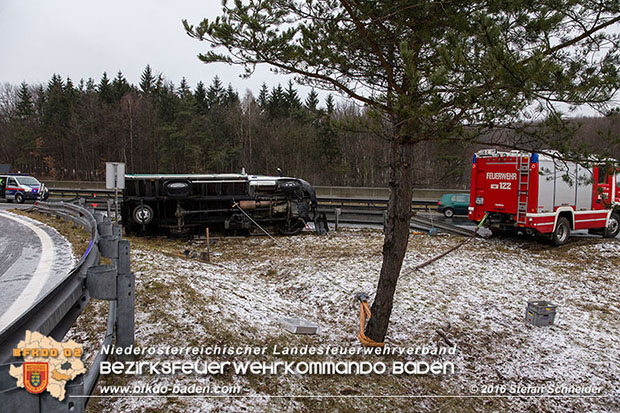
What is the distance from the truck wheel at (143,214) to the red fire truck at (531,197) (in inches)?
440

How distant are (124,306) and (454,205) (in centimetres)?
2178

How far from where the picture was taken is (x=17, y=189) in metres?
23.5

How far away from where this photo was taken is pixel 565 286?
8.66 m

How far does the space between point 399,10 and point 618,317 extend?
6.94 metres

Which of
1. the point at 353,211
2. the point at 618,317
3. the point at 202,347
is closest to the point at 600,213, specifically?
the point at 618,317

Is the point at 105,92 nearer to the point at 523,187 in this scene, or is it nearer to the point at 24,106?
the point at 24,106

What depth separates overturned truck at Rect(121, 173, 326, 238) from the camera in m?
13.0

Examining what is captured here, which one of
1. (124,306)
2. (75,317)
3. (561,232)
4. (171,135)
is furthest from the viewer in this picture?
(171,135)

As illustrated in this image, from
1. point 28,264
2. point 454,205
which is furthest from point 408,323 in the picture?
point 454,205

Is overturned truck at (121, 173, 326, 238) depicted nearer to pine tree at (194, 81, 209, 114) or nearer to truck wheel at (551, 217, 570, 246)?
truck wheel at (551, 217, 570, 246)

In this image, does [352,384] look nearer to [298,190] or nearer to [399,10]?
[399,10]

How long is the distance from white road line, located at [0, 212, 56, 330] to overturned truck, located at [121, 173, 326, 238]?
3079 mm

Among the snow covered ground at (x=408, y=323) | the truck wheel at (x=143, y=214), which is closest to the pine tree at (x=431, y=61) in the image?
the snow covered ground at (x=408, y=323)

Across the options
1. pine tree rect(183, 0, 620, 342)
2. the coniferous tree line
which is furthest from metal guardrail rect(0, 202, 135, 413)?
the coniferous tree line
